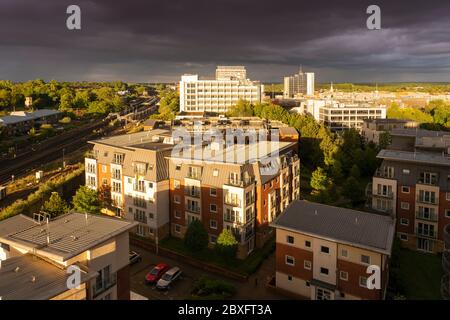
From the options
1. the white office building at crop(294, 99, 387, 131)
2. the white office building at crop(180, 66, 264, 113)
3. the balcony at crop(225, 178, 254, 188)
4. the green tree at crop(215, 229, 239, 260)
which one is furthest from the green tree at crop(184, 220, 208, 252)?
the white office building at crop(180, 66, 264, 113)

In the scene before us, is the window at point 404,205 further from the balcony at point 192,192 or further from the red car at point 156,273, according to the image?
the red car at point 156,273

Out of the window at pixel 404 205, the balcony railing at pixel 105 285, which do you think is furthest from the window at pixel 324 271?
the window at pixel 404 205

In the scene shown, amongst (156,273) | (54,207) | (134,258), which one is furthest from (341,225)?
(54,207)

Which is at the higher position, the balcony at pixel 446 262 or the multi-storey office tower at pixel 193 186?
the multi-storey office tower at pixel 193 186

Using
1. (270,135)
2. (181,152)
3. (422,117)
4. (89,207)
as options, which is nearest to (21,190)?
(89,207)

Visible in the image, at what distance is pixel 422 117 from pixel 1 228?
122 metres

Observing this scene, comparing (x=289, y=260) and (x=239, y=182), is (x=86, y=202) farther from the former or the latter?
(x=289, y=260)

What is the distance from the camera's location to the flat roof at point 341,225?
26638 millimetres

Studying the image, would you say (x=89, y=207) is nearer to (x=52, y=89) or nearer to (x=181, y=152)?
(x=181, y=152)

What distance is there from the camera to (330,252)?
2745 centimetres

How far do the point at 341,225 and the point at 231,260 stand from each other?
404 inches

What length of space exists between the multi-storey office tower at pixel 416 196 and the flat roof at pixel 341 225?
11052mm

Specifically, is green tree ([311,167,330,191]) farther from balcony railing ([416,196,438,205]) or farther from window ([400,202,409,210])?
balcony railing ([416,196,438,205])
